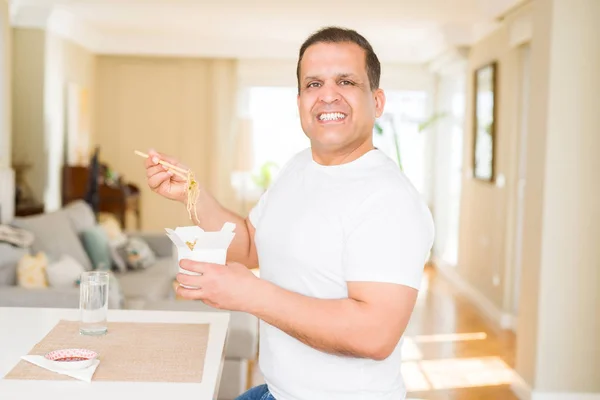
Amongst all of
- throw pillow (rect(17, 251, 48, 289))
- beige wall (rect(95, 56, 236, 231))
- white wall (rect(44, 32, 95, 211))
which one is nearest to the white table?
throw pillow (rect(17, 251, 48, 289))

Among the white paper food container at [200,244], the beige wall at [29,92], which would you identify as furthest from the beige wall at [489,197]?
the white paper food container at [200,244]

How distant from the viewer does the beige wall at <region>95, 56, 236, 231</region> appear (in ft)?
28.1

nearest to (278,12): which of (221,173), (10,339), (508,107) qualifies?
(508,107)

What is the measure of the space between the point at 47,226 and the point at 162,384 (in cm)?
318

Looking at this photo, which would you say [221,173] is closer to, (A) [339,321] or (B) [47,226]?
(B) [47,226]

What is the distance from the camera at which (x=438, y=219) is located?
27.7 ft

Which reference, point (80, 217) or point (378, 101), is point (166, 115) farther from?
point (378, 101)

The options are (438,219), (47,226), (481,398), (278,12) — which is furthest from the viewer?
(438,219)

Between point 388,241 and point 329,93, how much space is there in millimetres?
Result: 316

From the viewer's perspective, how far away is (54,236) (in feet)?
14.4

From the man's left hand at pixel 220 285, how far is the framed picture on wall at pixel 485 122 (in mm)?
4947

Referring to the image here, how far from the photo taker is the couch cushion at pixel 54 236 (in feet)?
14.0

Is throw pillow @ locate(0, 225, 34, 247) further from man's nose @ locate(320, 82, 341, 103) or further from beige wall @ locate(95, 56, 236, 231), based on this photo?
beige wall @ locate(95, 56, 236, 231)

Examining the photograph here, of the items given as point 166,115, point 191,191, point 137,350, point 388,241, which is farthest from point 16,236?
point 166,115
